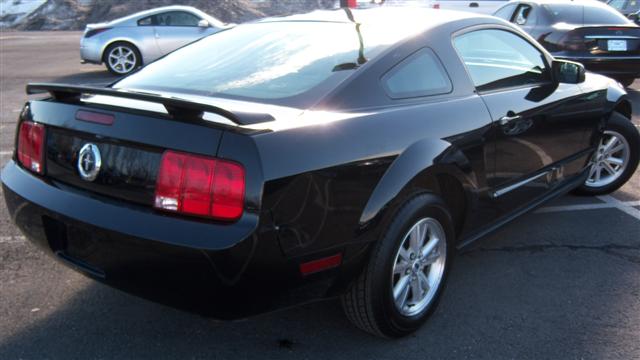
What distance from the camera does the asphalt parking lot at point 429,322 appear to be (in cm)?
278

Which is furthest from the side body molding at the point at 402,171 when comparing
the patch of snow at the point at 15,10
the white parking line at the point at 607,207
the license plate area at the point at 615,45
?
the patch of snow at the point at 15,10

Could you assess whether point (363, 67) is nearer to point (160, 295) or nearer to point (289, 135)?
point (289, 135)

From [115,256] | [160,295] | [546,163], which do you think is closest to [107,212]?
[115,256]

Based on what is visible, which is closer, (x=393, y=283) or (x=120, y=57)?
(x=393, y=283)

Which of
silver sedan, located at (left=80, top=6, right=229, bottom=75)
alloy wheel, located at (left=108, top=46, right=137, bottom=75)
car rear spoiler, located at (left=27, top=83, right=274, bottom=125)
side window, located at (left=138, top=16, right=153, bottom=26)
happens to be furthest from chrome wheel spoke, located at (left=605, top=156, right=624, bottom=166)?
side window, located at (left=138, top=16, right=153, bottom=26)

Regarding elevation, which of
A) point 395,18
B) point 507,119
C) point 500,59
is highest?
point 395,18

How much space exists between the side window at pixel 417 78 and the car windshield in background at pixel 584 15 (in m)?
6.75

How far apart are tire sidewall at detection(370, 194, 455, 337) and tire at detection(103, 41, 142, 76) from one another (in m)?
10.3

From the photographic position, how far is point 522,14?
9672 mm

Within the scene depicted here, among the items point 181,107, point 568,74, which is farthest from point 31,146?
point 568,74

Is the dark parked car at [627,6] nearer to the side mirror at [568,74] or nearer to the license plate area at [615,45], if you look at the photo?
the license plate area at [615,45]

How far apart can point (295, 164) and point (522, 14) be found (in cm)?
859

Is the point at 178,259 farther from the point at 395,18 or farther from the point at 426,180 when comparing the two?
the point at 395,18

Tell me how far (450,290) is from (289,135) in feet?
5.18
